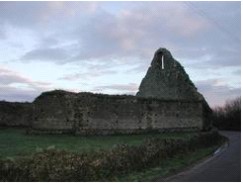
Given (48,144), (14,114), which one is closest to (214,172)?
(48,144)

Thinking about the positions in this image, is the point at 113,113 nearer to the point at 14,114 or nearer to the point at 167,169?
the point at 167,169

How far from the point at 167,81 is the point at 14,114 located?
14924mm

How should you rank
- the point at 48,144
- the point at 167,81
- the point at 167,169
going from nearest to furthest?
the point at 167,169, the point at 48,144, the point at 167,81

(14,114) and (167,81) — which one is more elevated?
(167,81)

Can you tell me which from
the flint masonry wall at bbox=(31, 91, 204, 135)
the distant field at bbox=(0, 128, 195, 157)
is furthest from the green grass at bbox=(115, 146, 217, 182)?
the flint masonry wall at bbox=(31, 91, 204, 135)

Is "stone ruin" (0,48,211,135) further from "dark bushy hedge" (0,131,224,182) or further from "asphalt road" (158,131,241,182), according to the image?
"dark bushy hedge" (0,131,224,182)

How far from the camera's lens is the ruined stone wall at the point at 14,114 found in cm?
3744

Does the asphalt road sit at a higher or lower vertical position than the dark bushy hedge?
lower

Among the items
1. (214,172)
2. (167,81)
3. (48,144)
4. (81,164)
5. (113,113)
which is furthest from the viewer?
(167,81)

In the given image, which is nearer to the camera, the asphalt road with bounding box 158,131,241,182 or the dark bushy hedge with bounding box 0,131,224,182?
the dark bushy hedge with bounding box 0,131,224,182

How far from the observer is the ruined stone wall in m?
37.4

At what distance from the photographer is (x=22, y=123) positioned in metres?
38.3

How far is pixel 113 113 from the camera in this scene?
29.3 meters

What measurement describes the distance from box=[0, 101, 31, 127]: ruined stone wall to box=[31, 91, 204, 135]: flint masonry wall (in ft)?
32.4
